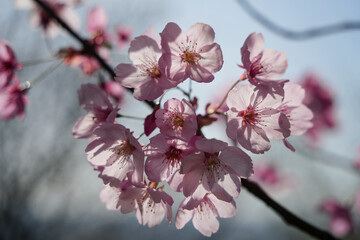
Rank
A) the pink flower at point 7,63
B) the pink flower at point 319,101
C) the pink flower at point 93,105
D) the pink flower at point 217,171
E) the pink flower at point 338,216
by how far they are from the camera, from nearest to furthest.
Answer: the pink flower at point 217,171, the pink flower at point 93,105, the pink flower at point 7,63, the pink flower at point 338,216, the pink flower at point 319,101

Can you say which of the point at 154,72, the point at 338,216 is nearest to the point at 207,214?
the point at 154,72

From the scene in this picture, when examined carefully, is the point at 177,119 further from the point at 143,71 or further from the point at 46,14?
the point at 46,14

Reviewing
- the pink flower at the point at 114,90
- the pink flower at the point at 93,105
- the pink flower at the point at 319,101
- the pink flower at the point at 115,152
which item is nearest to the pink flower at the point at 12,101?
the pink flower at the point at 114,90

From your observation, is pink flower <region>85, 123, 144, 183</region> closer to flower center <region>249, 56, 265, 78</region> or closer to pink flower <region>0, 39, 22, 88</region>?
flower center <region>249, 56, 265, 78</region>

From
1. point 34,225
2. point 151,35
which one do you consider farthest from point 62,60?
point 34,225

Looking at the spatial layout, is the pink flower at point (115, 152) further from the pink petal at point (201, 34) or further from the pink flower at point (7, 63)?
the pink flower at point (7, 63)
